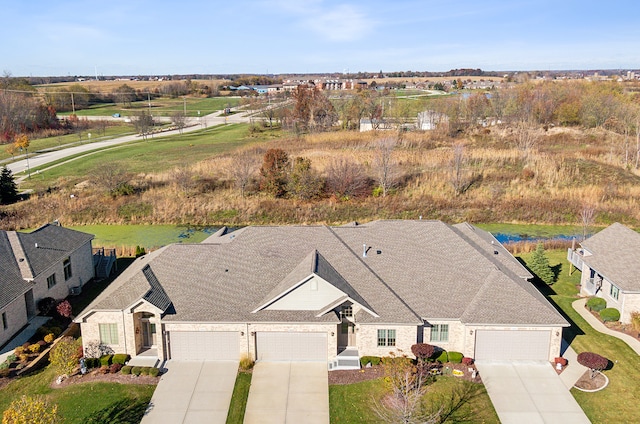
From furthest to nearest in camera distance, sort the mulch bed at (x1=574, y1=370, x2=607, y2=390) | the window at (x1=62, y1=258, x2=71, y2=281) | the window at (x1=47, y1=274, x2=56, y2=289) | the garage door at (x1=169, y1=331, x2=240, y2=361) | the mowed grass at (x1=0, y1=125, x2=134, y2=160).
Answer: the mowed grass at (x1=0, y1=125, x2=134, y2=160) → the window at (x1=62, y1=258, x2=71, y2=281) → the window at (x1=47, y1=274, x2=56, y2=289) → the garage door at (x1=169, y1=331, x2=240, y2=361) → the mulch bed at (x1=574, y1=370, x2=607, y2=390)

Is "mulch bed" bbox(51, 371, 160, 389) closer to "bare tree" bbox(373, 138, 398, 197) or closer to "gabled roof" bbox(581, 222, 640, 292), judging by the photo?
"gabled roof" bbox(581, 222, 640, 292)

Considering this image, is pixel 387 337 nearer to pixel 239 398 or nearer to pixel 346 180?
pixel 239 398

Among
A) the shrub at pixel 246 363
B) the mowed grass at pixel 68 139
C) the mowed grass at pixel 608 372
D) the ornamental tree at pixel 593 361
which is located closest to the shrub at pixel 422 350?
the mowed grass at pixel 608 372

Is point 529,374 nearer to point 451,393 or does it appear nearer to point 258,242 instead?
point 451,393

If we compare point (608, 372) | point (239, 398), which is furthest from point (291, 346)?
point (608, 372)

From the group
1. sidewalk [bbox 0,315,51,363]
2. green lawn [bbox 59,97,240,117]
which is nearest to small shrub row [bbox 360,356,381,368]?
sidewalk [bbox 0,315,51,363]

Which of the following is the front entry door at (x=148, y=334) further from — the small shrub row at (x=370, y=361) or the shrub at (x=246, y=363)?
the small shrub row at (x=370, y=361)
